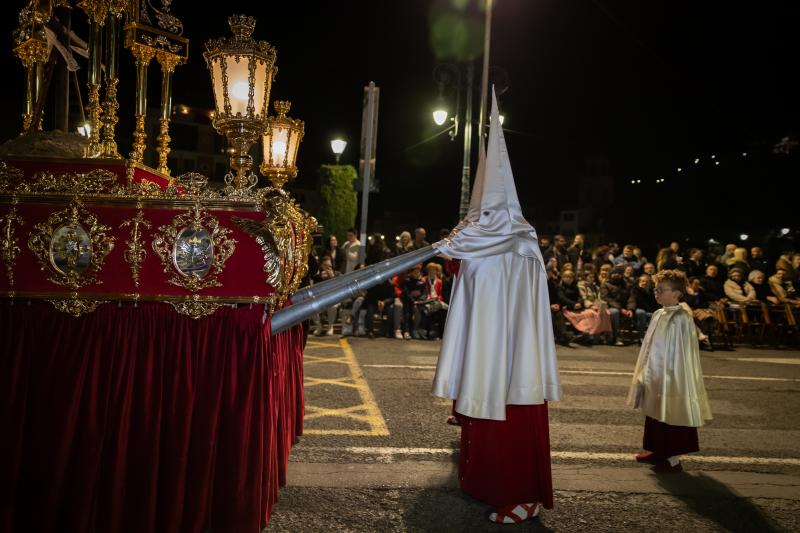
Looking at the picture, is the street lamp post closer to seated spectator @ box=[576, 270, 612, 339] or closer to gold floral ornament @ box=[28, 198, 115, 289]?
seated spectator @ box=[576, 270, 612, 339]

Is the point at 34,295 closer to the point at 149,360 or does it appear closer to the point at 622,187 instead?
the point at 149,360

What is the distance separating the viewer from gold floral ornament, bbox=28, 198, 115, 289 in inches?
113

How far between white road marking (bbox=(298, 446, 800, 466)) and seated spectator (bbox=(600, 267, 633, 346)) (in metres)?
7.26

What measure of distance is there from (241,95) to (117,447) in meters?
2.08

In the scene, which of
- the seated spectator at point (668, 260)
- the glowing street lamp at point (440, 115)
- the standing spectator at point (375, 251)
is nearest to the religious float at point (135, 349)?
the standing spectator at point (375, 251)

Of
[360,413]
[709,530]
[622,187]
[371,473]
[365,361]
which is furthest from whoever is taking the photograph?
[622,187]

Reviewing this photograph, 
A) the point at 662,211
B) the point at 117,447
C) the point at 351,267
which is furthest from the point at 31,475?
the point at 662,211

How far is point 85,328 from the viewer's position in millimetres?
2881

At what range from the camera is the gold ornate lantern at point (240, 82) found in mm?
3301

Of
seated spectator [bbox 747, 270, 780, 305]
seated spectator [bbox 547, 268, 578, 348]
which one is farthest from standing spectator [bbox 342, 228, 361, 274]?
seated spectator [bbox 747, 270, 780, 305]

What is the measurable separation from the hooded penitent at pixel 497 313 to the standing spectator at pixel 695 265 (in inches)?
473

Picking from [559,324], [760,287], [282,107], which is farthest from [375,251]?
[760,287]

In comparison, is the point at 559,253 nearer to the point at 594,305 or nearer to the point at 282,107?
the point at 594,305

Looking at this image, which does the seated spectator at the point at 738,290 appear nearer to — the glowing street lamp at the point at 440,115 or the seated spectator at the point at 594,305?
the seated spectator at the point at 594,305
